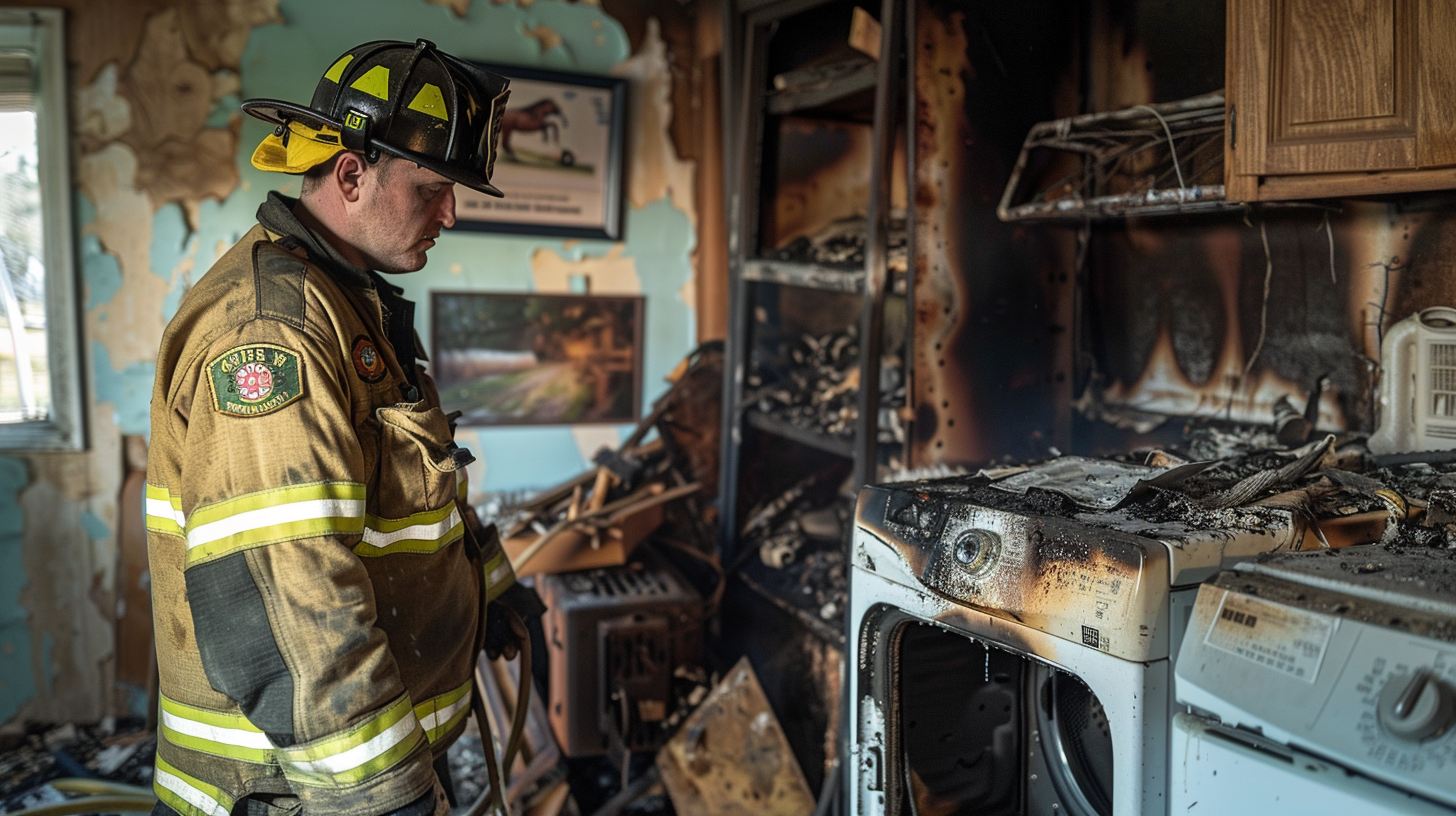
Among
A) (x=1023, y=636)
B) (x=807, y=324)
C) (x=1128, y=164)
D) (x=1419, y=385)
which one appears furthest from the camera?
(x=807, y=324)

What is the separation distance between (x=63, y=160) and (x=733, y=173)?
214cm

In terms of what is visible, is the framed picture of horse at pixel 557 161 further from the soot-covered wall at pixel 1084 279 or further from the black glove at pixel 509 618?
the black glove at pixel 509 618

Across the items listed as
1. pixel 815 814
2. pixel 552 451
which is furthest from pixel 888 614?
pixel 552 451

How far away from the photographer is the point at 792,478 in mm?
3369

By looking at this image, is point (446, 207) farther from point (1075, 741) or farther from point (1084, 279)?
point (1084, 279)

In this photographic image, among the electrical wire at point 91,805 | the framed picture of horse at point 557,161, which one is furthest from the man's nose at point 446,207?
the framed picture of horse at point 557,161

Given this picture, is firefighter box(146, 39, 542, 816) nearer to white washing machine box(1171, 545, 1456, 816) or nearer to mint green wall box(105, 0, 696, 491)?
white washing machine box(1171, 545, 1456, 816)

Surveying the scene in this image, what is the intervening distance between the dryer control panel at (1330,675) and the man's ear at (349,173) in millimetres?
1350

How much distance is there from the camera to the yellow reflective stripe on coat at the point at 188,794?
1463mm

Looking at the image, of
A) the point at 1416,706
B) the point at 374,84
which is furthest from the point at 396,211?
the point at 1416,706

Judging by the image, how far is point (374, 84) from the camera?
1.55 metres

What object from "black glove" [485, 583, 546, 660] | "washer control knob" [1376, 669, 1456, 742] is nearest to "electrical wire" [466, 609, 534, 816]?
"black glove" [485, 583, 546, 660]

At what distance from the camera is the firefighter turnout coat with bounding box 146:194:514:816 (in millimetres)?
1288

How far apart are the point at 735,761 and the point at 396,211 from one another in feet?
5.89
